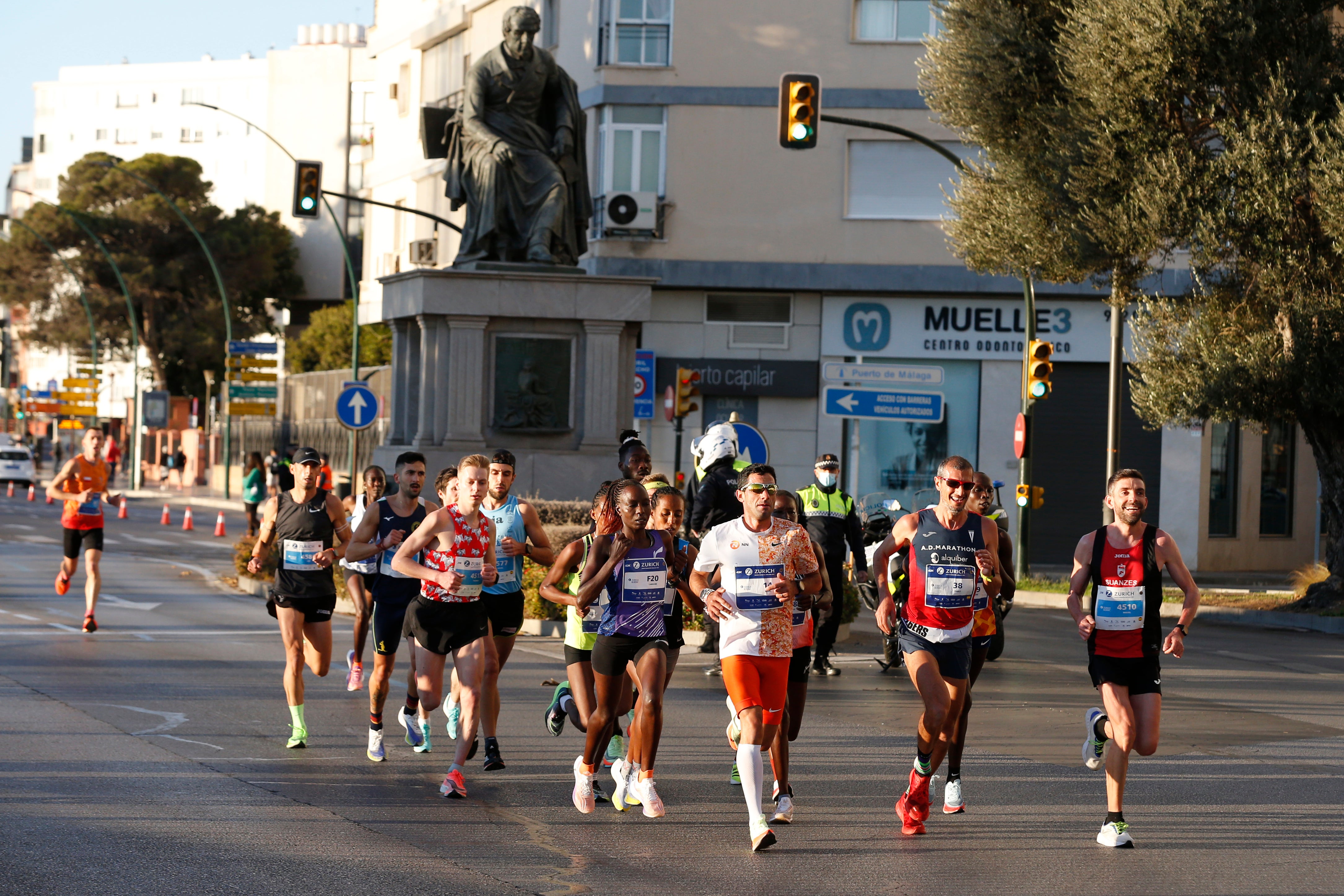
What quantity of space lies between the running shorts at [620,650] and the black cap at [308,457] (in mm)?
2700

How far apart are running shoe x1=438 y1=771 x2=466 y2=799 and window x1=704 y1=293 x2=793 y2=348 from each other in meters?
23.6

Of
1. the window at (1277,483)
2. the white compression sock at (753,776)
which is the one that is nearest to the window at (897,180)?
the window at (1277,483)

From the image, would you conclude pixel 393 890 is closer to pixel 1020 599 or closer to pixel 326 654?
pixel 326 654

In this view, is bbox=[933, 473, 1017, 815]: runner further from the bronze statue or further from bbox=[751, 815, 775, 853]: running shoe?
the bronze statue

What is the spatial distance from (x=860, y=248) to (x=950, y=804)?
23749 mm

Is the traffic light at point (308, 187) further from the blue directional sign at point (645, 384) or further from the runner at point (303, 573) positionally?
the runner at point (303, 573)

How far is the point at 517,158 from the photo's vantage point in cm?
1802

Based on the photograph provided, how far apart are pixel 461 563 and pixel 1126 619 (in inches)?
126

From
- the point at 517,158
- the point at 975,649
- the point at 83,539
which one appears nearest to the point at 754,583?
the point at 975,649

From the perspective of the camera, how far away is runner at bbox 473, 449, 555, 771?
867 cm

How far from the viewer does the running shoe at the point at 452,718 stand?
9586 millimetres

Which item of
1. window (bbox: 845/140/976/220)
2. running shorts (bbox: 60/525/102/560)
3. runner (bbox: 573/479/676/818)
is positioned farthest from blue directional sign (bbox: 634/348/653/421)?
runner (bbox: 573/479/676/818)

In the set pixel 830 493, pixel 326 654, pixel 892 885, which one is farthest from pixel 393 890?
pixel 830 493

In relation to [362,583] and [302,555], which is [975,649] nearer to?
[302,555]
